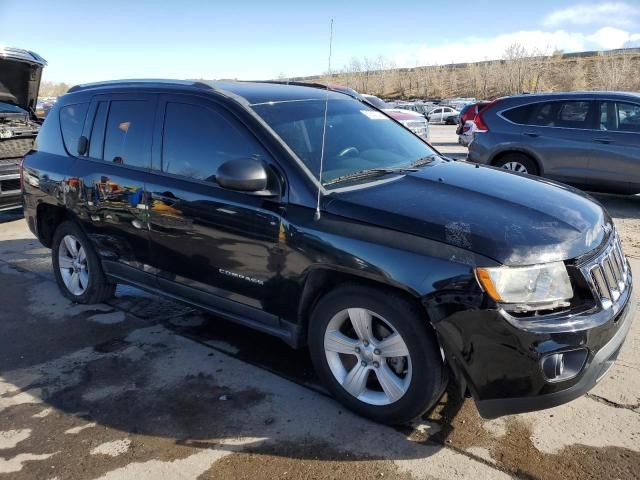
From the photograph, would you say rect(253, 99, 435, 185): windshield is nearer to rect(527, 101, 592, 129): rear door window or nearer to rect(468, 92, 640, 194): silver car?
rect(468, 92, 640, 194): silver car

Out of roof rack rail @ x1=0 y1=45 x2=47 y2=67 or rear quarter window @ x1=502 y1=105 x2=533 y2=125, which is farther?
rear quarter window @ x1=502 y1=105 x2=533 y2=125

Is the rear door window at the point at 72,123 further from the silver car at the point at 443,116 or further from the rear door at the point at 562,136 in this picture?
the silver car at the point at 443,116

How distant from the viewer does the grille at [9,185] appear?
24.8 feet

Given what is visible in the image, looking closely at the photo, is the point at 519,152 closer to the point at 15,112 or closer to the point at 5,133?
the point at 5,133

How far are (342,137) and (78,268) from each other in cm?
280

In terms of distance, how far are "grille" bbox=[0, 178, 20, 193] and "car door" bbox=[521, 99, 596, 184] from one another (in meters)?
7.64

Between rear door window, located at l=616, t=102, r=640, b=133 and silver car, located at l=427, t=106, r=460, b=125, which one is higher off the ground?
silver car, located at l=427, t=106, r=460, b=125

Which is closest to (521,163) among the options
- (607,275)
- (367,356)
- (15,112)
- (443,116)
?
(607,275)

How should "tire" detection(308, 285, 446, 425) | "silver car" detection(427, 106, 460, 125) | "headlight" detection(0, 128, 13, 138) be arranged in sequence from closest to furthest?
"tire" detection(308, 285, 446, 425) < "headlight" detection(0, 128, 13, 138) < "silver car" detection(427, 106, 460, 125)

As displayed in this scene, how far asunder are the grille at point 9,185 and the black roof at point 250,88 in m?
3.92

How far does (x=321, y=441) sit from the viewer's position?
288 centimetres

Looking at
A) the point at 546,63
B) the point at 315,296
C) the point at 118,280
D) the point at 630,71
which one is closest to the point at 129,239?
the point at 118,280

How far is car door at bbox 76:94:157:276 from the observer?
3.98 m

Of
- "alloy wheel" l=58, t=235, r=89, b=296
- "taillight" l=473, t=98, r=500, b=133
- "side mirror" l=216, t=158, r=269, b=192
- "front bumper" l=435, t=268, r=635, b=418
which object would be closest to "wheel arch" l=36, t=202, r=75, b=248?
"alloy wheel" l=58, t=235, r=89, b=296
